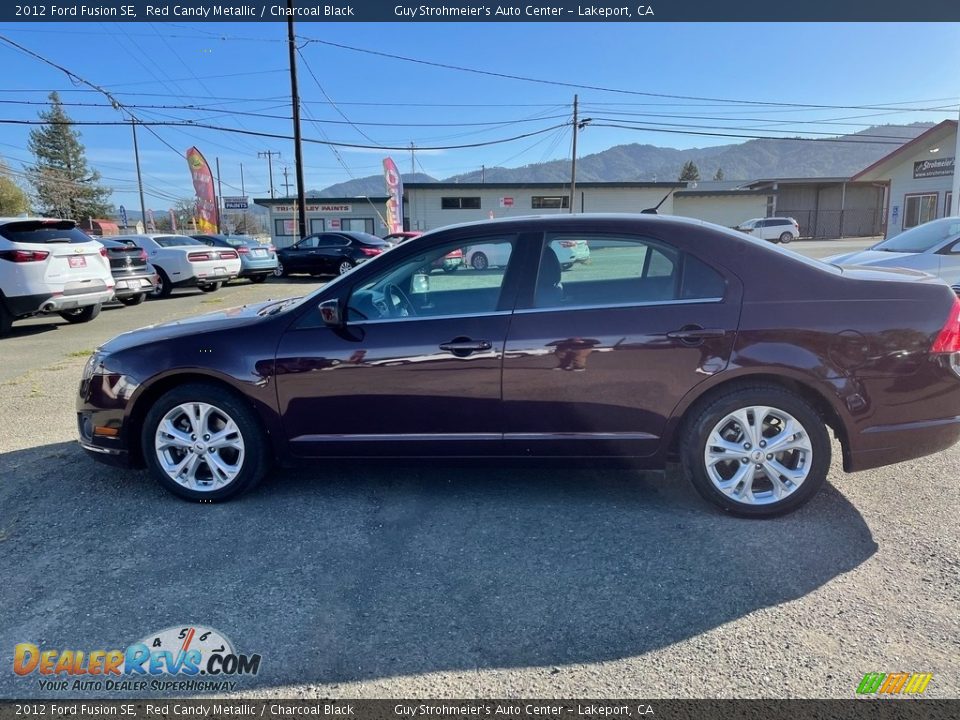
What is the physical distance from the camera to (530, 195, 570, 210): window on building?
4219 cm

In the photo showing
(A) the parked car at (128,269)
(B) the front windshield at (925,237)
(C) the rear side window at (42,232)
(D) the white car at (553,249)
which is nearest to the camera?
(D) the white car at (553,249)

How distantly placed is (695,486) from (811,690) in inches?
50.9

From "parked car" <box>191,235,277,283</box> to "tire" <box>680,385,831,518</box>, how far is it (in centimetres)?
1738

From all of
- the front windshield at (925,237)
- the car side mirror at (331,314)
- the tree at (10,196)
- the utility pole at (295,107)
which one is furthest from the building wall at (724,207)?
the tree at (10,196)

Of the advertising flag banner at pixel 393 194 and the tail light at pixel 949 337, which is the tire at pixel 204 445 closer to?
the tail light at pixel 949 337

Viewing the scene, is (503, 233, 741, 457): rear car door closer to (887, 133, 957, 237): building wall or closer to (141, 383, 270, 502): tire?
(141, 383, 270, 502): tire

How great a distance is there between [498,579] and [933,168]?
1539 inches

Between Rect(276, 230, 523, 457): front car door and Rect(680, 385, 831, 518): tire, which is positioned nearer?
Rect(680, 385, 831, 518): tire

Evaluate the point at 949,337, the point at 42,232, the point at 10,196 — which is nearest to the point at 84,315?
the point at 42,232

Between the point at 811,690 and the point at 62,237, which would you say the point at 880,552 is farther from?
the point at 62,237

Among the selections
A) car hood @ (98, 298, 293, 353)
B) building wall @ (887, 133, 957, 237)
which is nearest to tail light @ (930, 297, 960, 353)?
car hood @ (98, 298, 293, 353)

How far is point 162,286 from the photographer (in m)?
15.6

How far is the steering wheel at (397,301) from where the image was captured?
3.52 metres

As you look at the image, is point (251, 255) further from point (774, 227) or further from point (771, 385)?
point (774, 227)
